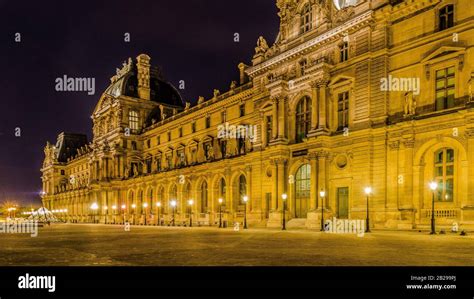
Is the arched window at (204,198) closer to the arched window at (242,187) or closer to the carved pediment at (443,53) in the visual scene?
the arched window at (242,187)

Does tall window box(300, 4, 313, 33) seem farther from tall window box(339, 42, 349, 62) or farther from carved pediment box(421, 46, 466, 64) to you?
carved pediment box(421, 46, 466, 64)

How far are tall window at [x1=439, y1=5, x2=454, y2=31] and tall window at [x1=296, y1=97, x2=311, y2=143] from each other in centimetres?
1342

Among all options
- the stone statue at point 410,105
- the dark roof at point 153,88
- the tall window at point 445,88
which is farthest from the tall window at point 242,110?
the dark roof at point 153,88

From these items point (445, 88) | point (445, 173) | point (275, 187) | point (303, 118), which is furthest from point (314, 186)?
point (445, 88)

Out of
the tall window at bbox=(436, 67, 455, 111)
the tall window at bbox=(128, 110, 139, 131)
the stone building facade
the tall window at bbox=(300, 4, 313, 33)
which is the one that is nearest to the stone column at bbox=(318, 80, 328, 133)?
the stone building facade

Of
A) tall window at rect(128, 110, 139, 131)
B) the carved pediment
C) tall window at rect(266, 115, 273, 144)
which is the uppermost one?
tall window at rect(128, 110, 139, 131)

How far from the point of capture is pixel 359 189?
1380 inches

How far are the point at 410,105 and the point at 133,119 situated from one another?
61.1 metres

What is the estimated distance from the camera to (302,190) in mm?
41531

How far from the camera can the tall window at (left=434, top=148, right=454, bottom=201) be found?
29859mm

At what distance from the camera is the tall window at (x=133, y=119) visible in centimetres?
8343

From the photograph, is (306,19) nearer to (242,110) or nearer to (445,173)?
(242,110)

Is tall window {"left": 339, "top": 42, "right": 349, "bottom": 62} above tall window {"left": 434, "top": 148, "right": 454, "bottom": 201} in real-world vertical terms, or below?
above
